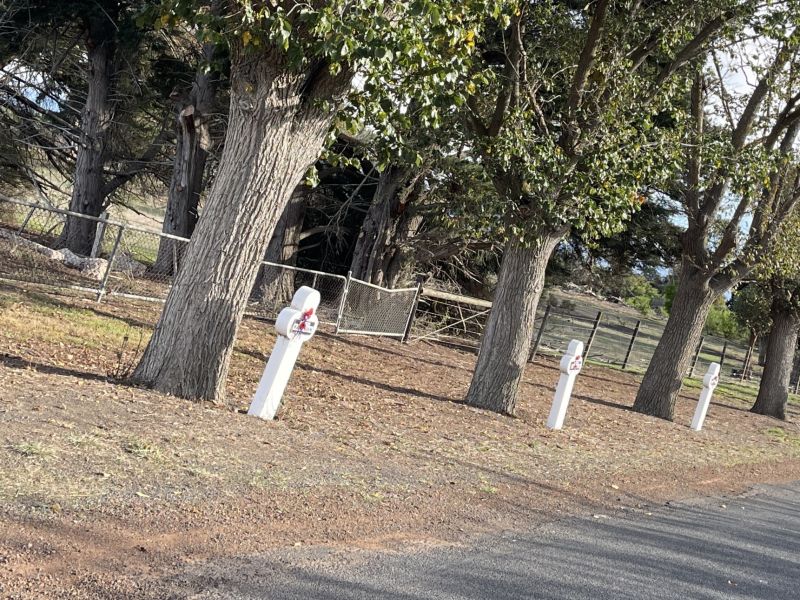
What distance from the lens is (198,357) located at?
8.96 m

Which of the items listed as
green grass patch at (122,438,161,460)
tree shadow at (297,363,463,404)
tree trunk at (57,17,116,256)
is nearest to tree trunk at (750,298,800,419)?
tree shadow at (297,363,463,404)

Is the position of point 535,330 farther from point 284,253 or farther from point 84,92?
point 84,92

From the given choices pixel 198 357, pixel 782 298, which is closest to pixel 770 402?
pixel 782 298

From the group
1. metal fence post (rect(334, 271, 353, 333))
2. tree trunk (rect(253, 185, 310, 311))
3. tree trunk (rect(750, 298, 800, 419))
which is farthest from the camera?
tree trunk (rect(750, 298, 800, 419))

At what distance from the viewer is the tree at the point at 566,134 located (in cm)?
1244

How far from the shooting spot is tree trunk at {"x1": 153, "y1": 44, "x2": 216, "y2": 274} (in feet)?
67.6

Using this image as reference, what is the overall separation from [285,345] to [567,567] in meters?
3.83

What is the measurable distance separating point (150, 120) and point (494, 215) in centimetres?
1548

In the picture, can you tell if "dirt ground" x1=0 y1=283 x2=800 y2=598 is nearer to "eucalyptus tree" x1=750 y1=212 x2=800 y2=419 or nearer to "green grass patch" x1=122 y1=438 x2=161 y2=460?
"green grass patch" x1=122 y1=438 x2=161 y2=460

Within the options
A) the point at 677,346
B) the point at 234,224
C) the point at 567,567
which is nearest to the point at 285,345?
the point at 234,224

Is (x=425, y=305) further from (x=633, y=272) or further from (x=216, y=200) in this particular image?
(x=216, y=200)

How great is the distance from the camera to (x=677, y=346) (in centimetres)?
1830

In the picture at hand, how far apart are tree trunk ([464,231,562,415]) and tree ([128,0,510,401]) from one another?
458 cm

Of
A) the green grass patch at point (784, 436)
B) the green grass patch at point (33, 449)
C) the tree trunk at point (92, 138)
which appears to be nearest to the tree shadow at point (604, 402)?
the green grass patch at point (784, 436)
